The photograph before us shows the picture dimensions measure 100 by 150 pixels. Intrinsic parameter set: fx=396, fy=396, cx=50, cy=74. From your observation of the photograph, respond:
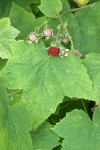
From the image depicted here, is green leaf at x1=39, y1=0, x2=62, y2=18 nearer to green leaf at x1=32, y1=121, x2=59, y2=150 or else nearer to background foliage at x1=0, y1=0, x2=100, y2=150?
background foliage at x1=0, y1=0, x2=100, y2=150

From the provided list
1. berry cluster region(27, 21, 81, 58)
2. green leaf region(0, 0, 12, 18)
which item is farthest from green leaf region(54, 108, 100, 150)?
green leaf region(0, 0, 12, 18)

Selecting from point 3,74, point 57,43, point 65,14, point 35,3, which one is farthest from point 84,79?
→ point 35,3

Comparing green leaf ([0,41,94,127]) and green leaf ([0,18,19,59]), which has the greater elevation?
green leaf ([0,18,19,59])

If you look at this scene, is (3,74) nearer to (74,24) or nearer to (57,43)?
(57,43)

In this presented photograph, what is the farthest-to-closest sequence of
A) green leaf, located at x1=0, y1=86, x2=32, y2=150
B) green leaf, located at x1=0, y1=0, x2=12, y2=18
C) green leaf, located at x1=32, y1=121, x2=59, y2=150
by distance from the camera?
green leaf, located at x1=0, y1=0, x2=12, y2=18, green leaf, located at x1=32, y1=121, x2=59, y2=150, green leaf, located at x1=0, y1=86, x2=32, y2=150

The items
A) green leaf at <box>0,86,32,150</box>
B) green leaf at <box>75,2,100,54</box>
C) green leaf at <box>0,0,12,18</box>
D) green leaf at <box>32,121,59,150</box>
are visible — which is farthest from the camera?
green leaf at <box>0,0,12,18</box>

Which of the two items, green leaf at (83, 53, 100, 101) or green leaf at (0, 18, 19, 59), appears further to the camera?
green leaf at (0, 18, 19, 59)

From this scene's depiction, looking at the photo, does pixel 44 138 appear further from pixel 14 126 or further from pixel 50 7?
pixel 50 7

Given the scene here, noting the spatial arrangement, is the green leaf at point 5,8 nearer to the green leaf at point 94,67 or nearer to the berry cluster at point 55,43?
the berry cluster at point 55,43
